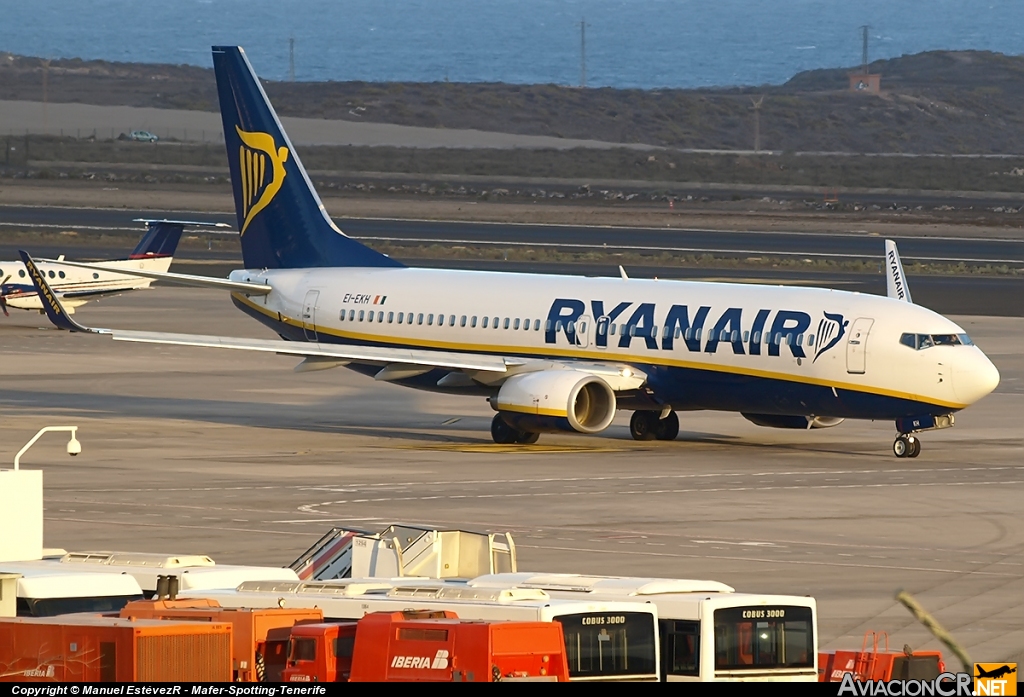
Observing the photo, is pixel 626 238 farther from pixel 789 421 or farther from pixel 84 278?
pixel 789 421

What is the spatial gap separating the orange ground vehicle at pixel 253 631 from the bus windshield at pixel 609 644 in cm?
239

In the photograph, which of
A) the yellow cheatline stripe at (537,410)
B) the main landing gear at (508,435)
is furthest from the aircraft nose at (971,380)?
the main landing gear at (508,435)

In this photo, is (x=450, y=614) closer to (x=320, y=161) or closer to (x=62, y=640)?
(x=62, y=640)

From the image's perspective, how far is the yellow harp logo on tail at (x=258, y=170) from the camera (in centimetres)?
5588

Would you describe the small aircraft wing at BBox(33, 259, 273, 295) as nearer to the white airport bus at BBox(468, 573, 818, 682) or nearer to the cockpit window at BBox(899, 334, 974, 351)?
the cockpit window at BBox(899, 334, 974, 351)

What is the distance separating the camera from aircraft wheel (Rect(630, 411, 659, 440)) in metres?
49.8

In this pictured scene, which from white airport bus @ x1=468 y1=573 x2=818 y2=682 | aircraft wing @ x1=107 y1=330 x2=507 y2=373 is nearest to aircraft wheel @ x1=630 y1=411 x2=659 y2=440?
aircraft wing @ x1=107 y1=330 x2=507 y2=373

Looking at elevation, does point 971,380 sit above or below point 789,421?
above

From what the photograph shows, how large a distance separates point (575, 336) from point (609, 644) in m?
31.3

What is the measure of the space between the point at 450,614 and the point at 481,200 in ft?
428

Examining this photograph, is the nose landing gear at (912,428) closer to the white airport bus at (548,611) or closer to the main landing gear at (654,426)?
the main landing gear at (654,426)

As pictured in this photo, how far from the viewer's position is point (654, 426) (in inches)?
1959

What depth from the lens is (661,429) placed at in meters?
49.8

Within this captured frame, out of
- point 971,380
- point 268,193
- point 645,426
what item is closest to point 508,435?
point 645,426
